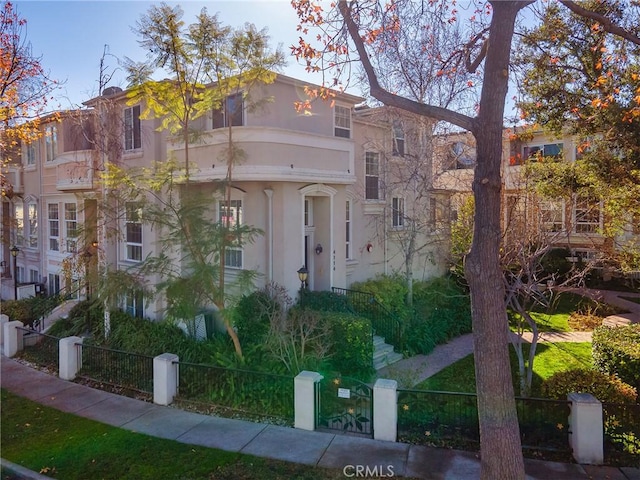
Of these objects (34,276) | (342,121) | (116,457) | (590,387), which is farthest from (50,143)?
(590,387)

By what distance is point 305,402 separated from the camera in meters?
8.27

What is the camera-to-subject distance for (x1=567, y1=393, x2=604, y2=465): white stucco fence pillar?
22.9 ft

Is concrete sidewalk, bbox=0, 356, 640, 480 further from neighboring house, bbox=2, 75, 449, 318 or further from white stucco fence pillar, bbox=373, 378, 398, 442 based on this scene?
neighboring house, bbox=2, 75, 449, 318

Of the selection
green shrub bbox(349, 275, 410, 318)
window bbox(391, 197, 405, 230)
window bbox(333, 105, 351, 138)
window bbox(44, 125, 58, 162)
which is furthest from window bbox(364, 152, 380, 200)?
window bbox(44, 125, 58, 162)

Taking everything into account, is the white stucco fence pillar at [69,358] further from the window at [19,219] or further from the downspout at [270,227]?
the window at [19,219]

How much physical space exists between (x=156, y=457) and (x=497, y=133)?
23.4 ft

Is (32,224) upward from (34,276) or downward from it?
upward

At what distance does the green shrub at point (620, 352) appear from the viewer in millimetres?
9453

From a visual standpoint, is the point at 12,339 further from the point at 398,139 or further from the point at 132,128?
the point at 398,139

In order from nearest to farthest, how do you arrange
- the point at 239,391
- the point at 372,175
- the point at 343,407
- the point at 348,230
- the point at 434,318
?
the point at 343,407 → the point at 239,391 → the point at 434,318 → the point at 348,230 → the point at 372,175

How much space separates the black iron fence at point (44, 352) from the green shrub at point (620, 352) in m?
13.9

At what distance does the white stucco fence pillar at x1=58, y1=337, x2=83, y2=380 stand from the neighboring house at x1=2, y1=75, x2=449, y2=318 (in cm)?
195

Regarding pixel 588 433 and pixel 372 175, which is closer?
pixel 588 433

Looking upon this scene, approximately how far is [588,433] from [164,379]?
320 inches
